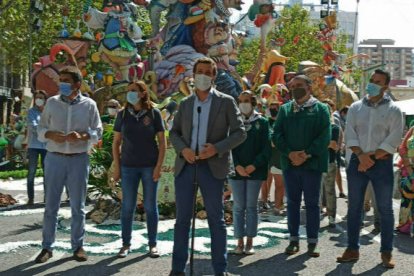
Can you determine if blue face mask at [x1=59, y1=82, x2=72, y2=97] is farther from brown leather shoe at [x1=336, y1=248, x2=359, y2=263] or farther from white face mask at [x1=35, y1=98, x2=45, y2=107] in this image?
white face mask at [x1=35, y1=98, x2=45, y2=107]

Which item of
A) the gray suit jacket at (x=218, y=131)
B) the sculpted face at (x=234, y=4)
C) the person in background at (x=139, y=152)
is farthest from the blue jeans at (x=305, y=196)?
the sculpted face at (x=234, y=4)

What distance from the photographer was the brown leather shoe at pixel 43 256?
21.5ft

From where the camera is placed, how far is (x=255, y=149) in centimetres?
735

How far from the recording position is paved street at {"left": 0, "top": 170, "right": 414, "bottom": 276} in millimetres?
6375

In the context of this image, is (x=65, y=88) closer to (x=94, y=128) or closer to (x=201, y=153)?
(x=94, y=128)

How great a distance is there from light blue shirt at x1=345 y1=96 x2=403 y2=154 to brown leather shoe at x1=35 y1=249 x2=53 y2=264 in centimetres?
318

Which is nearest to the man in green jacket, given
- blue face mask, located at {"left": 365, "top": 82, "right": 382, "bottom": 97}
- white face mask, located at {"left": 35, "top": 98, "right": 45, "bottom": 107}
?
blue face mask, located at {"left": 365, "top": 82, "right": 382, "bottom": 97}

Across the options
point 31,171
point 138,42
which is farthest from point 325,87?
point 31,171

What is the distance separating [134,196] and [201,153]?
166 cm

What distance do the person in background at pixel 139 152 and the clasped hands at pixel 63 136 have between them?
55cm

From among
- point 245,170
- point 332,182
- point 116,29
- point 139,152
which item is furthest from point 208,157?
point 116,29

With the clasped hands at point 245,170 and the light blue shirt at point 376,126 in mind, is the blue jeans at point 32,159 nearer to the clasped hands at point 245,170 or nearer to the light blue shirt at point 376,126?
the clasped hands at point 245,170

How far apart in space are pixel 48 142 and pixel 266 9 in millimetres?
16630

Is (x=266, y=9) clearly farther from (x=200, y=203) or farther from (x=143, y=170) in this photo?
(x=143, y=170)
